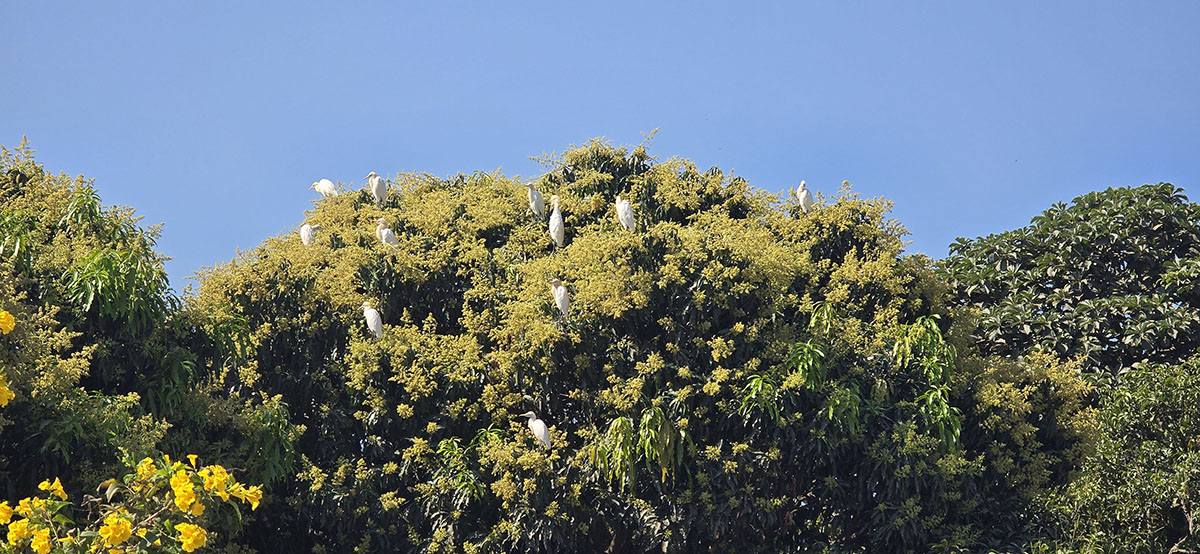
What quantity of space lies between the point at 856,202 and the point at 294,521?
4.80 m

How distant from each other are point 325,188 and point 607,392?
13.7 ft

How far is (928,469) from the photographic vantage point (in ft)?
29.4

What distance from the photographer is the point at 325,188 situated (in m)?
12.0

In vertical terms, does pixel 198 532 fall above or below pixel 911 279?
below

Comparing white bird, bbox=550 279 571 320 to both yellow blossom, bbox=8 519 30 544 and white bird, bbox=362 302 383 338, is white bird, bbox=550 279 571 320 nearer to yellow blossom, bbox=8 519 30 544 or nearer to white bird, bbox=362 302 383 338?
white bird, bbox=362 302 383 338

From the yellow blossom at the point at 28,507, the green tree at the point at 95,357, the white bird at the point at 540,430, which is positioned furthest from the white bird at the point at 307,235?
the yellow blossom at the point at 28,507

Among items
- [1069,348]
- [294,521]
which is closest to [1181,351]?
[1069,348]

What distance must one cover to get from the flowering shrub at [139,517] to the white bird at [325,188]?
569 centimetres

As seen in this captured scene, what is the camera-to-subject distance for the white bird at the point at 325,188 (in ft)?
39.1

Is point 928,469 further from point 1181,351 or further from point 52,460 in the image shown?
point 52,460

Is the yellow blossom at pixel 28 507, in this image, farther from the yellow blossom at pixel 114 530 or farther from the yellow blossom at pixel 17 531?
the yellow blossom at pixel 114 530

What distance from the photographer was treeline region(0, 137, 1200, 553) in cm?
854

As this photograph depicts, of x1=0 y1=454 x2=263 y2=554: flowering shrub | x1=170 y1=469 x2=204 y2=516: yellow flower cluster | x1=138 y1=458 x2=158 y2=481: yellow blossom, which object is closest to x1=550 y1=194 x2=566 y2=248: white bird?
x1=0 y1=454 x2=263 y2=554: flowering shrub

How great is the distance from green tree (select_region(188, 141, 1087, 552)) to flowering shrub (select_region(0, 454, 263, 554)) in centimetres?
284
